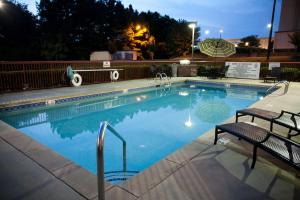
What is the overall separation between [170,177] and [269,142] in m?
1.28

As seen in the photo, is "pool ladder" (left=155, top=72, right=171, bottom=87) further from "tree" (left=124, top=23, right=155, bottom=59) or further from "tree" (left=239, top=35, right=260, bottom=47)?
"tree" (left=239, top=35, right=260, bottom=47)

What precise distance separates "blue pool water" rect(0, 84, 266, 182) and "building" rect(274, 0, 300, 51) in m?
15.6

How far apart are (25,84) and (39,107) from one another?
7.09 ft

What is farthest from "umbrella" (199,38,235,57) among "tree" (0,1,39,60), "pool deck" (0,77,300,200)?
"tree" (0,1,39,60)

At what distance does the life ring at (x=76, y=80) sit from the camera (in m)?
8.51

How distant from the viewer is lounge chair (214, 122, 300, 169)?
6.94 feet

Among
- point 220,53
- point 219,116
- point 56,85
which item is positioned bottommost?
point 219,116

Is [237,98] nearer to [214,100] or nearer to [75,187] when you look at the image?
[214,100]

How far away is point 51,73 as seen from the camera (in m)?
8.22

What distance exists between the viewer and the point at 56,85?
8.42 meters

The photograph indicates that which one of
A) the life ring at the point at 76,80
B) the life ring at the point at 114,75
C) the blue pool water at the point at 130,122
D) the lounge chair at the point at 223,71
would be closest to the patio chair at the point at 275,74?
the blue pool water at the point at 130,122

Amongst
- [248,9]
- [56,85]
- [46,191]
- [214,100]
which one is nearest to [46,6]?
[56,85]

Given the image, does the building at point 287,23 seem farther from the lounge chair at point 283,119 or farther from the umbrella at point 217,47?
the lounge chair at point 283,119

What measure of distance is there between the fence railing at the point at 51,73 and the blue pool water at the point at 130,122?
2.20m
